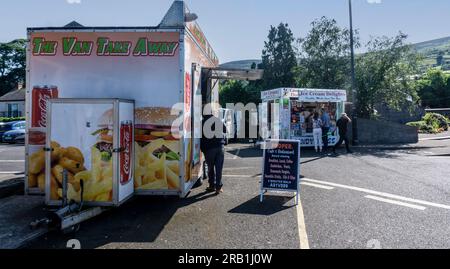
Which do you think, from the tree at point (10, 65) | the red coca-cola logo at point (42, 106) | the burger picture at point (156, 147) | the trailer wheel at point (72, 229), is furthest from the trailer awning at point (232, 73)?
the tree at point (10, 65)

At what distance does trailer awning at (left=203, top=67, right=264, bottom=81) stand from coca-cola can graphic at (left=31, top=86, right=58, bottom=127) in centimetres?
313

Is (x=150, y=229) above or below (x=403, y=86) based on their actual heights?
below

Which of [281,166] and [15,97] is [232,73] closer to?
[281,166]

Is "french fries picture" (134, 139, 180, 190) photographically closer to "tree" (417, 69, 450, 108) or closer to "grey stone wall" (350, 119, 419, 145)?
"grey stone wall" (350, 119, 419, 145)

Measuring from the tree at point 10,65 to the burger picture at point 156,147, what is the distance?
70.1 meters

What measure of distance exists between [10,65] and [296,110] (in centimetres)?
6601

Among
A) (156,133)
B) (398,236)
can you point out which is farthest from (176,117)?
(398,236)

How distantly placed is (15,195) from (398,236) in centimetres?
708

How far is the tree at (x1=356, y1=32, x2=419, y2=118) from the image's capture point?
2125 centimetres

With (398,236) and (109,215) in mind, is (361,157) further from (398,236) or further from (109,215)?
(109,215)

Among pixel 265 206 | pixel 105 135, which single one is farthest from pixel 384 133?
pixel 105 135

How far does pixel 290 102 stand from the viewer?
17.0m

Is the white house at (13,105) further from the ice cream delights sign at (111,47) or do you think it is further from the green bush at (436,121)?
the ice cream delights sign at (111,47)

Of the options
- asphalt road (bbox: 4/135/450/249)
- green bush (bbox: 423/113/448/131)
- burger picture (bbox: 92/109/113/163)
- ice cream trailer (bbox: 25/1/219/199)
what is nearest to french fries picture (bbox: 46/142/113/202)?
burger picture (bbox: 92/109/113/163)
